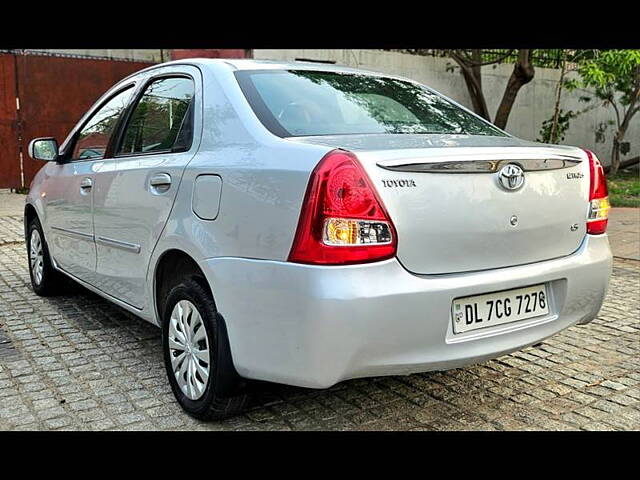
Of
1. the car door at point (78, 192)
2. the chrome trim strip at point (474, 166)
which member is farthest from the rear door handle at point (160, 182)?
the chrome trim strip at point (474, 166)

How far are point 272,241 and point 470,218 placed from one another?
77cm

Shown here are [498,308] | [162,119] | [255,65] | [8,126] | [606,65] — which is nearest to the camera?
[498,308]

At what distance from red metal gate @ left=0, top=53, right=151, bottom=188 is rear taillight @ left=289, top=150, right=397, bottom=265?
1047 cm

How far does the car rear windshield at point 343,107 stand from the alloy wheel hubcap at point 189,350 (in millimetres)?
918

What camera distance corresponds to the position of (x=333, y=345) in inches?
88.3

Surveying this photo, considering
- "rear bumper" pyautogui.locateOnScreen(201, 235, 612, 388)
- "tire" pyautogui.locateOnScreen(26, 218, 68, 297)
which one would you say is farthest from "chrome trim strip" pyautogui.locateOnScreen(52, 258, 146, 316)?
"rear bumper" pyautogui.locateOnScreen(201, 235, 612, 388)

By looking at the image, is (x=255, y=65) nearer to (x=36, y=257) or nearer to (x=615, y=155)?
(x=36, y=257)

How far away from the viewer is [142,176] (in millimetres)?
3221

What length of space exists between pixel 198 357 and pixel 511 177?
1533mm

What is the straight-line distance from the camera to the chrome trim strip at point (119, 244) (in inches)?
129

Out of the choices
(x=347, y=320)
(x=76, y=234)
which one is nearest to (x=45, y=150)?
(x=76, y=234)

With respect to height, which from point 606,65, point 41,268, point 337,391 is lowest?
point 337,391

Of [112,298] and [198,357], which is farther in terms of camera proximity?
[112,298]
